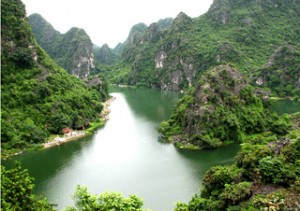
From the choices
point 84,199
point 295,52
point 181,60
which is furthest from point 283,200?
point 181,60

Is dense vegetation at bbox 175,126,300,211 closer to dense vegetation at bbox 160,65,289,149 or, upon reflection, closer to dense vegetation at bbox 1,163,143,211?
dense vegetation at bbox 1,163,143,211

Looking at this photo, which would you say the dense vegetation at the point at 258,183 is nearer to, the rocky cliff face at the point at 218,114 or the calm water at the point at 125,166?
the calm water at the point at 125,166

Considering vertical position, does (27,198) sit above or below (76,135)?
above

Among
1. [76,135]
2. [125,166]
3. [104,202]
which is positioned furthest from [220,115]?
[104,202]

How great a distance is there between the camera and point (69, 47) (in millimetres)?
173750

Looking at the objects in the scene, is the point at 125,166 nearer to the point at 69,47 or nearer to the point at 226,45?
the point at 226,45

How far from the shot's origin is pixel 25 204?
1941 cm

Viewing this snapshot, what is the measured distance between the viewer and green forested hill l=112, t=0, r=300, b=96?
376 ft

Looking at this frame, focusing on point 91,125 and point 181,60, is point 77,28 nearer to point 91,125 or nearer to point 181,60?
point 181,60

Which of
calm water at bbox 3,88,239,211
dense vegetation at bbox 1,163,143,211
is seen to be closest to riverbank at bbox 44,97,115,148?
calm water at bbox 3,88,239,211

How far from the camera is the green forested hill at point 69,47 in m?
164

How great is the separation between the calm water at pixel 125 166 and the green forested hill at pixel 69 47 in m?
105

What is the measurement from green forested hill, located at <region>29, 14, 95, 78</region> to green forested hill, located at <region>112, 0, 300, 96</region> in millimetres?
20670

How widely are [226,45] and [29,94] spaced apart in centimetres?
7399
